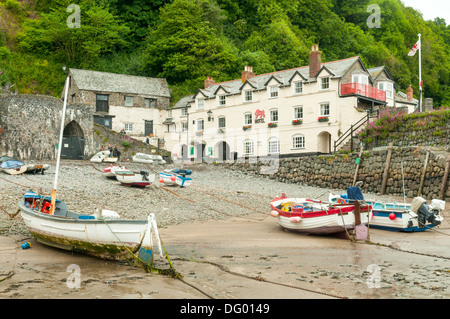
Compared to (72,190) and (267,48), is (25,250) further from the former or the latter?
(267,48)

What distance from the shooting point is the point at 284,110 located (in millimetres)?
38781

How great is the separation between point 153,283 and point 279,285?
2.38m

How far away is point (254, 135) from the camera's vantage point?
40.5m

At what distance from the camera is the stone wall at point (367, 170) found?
24516 mm

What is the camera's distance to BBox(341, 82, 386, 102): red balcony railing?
117 ft

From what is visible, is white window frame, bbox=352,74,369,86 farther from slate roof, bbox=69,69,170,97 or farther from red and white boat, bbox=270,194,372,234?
red and white boat, bbox=270,194,372,234

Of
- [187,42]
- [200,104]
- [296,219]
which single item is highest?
[187,42]

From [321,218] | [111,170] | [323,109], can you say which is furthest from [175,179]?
[323,109]

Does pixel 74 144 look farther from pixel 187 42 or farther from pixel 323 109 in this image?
pixel 187 42

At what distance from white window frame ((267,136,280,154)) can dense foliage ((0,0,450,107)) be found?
1683cm

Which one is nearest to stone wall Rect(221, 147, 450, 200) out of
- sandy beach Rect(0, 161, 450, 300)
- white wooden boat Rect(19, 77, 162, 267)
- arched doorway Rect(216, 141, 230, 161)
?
sandy beach Rect(0, 161, 450, 300)

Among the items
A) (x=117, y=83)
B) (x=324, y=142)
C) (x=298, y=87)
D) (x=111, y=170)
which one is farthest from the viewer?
(x=117, y=83)

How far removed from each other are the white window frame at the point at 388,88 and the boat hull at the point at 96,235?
34.9 meters

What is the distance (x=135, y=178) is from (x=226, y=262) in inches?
539
